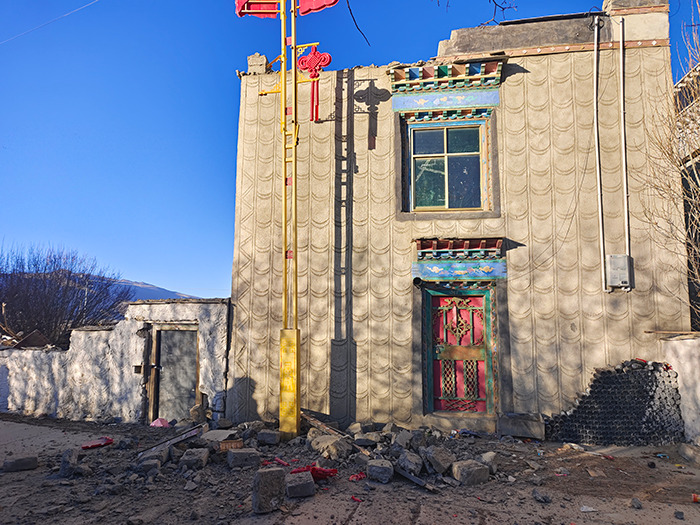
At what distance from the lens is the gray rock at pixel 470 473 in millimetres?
5281

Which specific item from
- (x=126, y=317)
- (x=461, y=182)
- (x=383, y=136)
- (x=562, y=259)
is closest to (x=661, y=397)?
(x=562, y=259)

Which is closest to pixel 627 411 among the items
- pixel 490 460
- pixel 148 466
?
pixel 490 460

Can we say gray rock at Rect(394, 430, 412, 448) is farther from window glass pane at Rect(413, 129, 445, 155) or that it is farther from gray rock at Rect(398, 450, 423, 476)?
window glass pane at Rect(413, 129, 445, 155)

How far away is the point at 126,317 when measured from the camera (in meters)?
9.37

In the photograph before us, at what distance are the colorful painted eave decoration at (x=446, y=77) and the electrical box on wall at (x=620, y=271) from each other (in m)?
3.88

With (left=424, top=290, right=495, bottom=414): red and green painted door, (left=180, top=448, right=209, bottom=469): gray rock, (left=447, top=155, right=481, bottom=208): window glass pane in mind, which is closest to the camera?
(left=180, top=448, right=209, bottom=469): gray rock

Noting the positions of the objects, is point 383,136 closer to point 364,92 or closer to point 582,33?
point 364,92

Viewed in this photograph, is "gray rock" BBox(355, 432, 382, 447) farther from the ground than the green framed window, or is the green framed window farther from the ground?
the green framed window

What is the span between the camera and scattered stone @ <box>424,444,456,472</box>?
17.9 ft

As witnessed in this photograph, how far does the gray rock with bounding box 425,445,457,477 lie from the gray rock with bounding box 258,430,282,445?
256 cm

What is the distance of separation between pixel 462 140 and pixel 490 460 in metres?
5.74

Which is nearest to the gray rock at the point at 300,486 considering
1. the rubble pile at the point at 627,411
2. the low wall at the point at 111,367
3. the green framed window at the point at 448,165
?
the low wall at the point at 111,367

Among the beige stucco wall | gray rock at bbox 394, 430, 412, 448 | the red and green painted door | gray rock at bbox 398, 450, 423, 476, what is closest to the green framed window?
the beige stucco wall

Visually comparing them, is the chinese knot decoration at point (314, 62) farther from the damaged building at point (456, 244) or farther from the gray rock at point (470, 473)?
the gray rock at point (470, 473)
